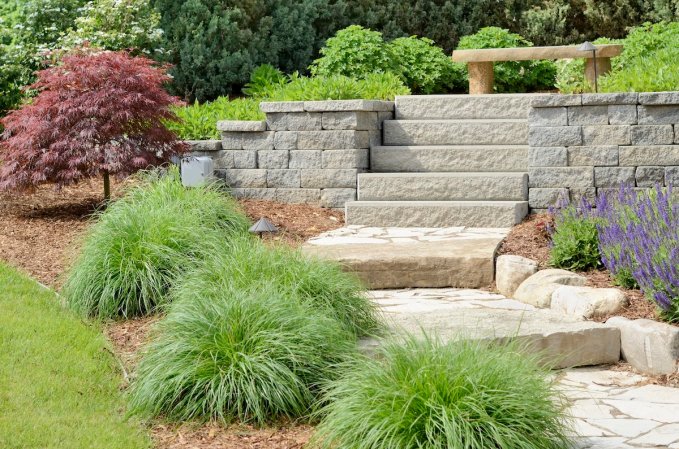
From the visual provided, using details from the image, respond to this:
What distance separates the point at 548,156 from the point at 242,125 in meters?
2.73

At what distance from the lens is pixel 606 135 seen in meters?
7.96

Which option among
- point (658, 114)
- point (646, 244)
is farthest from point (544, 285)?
point (658, 114)

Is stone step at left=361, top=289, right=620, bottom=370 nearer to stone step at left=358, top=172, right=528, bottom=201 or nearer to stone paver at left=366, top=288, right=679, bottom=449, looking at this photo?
stone paver at left=366, top=288, right=679, bottom=449

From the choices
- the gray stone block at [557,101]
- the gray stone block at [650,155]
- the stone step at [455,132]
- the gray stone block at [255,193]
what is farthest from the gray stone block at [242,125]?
the gray stone block at [650,155]

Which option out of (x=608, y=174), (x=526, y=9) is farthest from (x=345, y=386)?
(x=526, y=9)

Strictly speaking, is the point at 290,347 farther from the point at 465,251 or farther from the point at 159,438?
the point at 465,251

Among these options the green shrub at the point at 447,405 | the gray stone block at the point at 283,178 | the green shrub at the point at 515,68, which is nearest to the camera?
the green shrub at the point at 447,405

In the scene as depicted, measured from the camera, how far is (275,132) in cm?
902

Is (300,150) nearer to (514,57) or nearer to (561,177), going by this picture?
(561,177)

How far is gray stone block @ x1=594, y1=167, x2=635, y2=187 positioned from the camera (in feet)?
26.1

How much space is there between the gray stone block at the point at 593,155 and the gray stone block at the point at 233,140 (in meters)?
2.93

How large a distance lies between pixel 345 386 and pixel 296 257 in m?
1.53

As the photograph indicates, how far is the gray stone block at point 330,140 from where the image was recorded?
8.80 m

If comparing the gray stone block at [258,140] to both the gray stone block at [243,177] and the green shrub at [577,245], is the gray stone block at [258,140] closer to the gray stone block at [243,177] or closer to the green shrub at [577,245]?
the gray stone block at [243,177]
